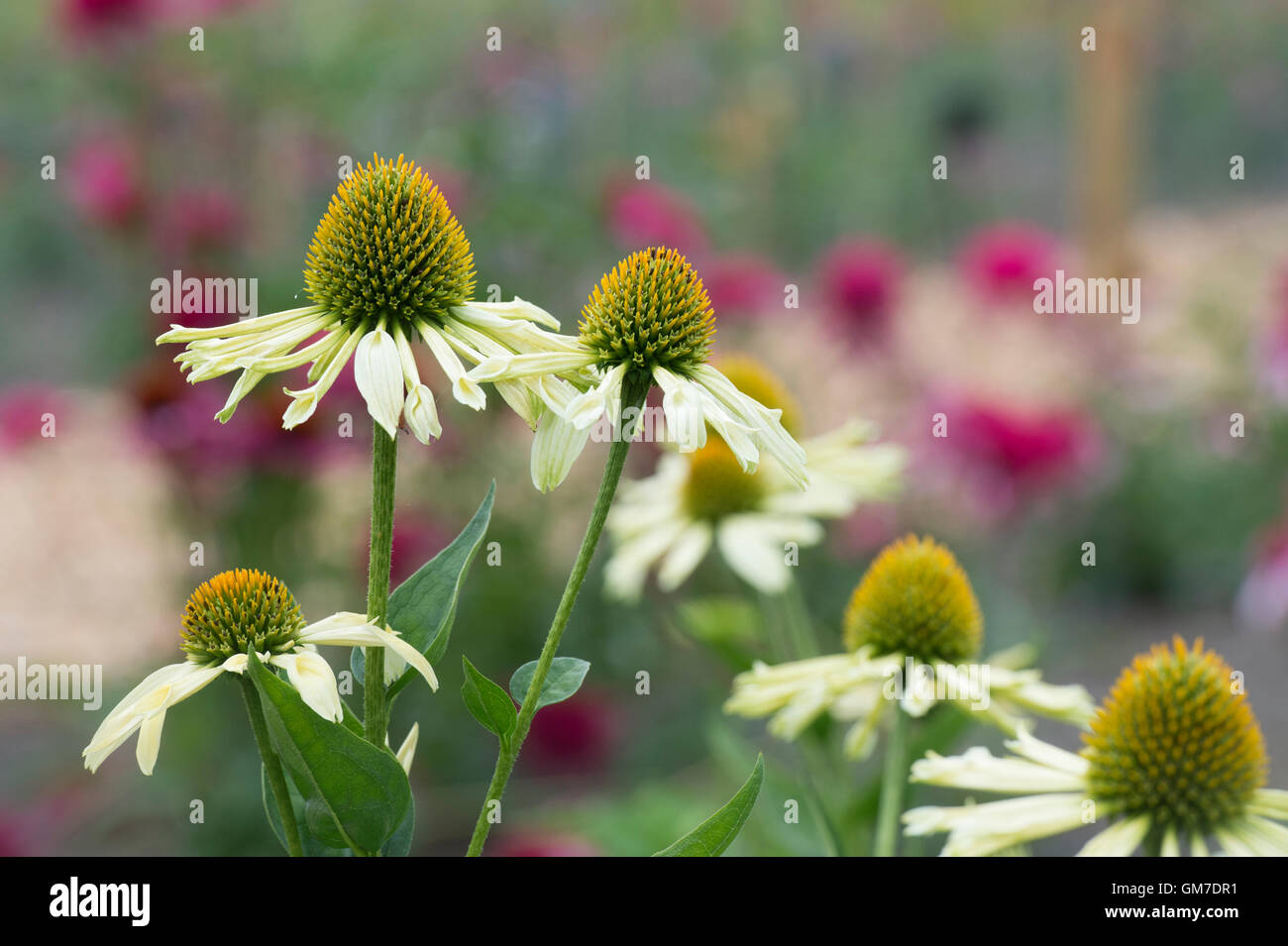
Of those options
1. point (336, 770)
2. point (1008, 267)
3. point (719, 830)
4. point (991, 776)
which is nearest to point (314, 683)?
point (336, 770)

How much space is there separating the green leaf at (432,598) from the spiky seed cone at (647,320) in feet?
0.22

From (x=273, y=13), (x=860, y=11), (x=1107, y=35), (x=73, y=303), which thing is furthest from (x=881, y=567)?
(x=73, y=303)

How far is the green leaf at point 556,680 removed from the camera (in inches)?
16.2

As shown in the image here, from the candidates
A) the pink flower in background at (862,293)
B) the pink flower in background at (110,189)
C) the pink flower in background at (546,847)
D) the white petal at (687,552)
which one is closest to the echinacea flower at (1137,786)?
the white petal at (687,552)

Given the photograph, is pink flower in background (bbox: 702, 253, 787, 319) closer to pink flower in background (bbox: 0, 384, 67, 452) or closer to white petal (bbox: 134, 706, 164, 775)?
pink flower in background (bbox: 0, 384, 67, 452)

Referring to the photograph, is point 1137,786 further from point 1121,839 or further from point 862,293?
point 862,293

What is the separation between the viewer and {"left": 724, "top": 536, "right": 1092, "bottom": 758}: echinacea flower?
0.61 metres

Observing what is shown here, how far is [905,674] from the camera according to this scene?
2.17ft

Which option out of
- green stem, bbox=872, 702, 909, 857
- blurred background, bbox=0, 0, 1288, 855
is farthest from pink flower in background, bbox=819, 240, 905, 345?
green stem, bbox=872, 702, 909, 857

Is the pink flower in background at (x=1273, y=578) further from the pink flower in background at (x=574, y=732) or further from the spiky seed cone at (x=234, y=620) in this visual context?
the spiky seed cone at (x=234, y=620)

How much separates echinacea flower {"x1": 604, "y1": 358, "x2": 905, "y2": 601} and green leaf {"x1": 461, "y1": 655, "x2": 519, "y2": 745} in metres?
0.44

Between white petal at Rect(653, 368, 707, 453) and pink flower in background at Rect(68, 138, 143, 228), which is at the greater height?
pink flower in background at Rect(68, 138, 143, 228)

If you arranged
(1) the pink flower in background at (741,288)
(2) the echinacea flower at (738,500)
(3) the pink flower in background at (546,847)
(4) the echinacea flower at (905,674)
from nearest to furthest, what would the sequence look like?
(4) the echinacea flower at (905,674) → (2) the echinacea flower at (738,500) → (3) the pink flower in background at (546,847) → (1) the pink flower in background at (741,288)

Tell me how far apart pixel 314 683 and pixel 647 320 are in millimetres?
167
